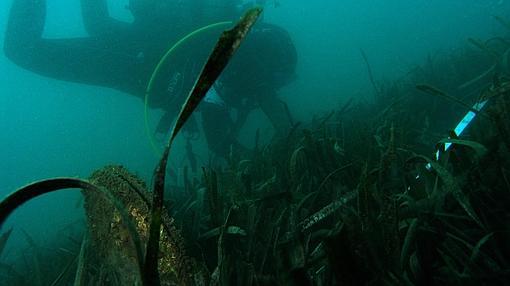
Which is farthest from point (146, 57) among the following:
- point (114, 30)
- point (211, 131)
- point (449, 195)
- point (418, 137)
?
point (449, 195)

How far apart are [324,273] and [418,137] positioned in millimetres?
2273

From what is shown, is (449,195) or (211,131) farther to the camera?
(211,131)

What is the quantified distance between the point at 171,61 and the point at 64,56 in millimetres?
2802

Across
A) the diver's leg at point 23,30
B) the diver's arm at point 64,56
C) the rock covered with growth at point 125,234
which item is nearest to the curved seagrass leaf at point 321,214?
the rock covered with growth at point 125,234

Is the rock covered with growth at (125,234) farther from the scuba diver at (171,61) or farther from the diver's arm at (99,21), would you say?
the diver's arm at (99,21)

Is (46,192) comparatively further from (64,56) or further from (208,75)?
(64,56)

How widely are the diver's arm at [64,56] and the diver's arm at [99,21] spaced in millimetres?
344

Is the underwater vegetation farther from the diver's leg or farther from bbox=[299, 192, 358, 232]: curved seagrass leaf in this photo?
the diver's leg

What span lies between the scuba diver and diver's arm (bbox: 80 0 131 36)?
0.02 m

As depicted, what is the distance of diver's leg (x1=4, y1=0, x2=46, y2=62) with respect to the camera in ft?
25.0

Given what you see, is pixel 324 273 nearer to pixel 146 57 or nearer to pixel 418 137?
pixel 418 137

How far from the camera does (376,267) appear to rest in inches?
39.2

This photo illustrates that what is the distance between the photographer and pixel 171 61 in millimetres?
6195

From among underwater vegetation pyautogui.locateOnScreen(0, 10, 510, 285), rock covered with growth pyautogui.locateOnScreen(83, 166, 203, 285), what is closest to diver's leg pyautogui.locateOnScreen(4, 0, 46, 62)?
underwater vegetation pyautogui.locateOnScreen(0, 10, 510, 285)
